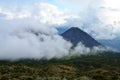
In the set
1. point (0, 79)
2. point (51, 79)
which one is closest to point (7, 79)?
point (0, 79)

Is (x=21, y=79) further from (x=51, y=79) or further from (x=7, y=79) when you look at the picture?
(x=51, y=79)

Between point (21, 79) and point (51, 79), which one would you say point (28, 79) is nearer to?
point (21, 79)

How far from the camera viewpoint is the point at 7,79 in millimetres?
194250

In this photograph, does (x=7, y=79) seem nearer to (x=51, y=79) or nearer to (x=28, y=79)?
(x=28, y=79)

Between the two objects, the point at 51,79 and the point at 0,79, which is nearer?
the point at 51,79

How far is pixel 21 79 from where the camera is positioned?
198 meters

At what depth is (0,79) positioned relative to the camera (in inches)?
7712

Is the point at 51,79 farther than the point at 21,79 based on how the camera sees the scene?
No

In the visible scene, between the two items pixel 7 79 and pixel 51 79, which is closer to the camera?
pixel 51 79

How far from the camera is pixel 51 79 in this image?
6658 inches

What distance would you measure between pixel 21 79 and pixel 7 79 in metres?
9.18

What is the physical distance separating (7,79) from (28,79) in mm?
13309

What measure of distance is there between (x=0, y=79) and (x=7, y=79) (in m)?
5.05

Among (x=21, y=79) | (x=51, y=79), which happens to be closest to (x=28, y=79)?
(x=21, y=79)
